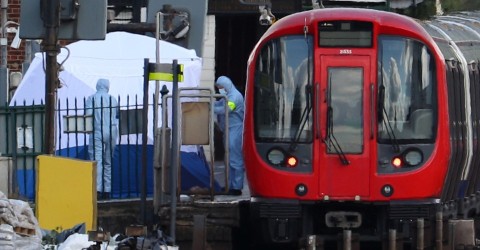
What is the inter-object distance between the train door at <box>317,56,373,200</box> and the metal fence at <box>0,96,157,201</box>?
258 centimetres

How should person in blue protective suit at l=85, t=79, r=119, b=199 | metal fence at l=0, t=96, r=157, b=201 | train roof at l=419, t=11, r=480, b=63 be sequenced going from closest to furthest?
train roof at l=419, t=11, r=480, b=63 < metal fence at l=0, t=96, r=157, b=201 < person in blue protective suit at l=85, t=79, r=119, b=199

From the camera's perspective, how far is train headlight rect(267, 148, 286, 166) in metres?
15.5

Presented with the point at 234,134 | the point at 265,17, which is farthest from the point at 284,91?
the point at 265,17

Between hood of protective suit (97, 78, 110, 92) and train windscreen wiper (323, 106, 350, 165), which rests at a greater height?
hood of protective suit (97, 78, 110, 92)

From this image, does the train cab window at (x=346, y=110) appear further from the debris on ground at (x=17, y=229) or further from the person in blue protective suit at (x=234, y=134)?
the debris on ground at (x=17, y=229)

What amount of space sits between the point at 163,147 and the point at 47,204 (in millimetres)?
2340

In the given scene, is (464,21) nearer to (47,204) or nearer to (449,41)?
(449,41)

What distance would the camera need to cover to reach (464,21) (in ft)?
69.0

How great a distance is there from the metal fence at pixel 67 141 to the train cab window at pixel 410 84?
10.1 ft

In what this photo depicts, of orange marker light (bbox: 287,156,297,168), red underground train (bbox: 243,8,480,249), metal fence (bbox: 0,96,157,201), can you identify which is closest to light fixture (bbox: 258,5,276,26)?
metal fence (bbox: 0,96,157,201)

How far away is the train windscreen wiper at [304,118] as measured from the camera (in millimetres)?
15336

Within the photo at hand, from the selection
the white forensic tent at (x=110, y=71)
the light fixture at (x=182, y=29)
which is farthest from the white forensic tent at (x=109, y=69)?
the light fixture at (x=182, y=29)

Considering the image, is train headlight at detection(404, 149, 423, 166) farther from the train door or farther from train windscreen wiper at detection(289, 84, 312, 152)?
train windscreen wiper at detection(289, 84, 312, 152)

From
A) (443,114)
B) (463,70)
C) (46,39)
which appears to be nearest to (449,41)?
(463,70)
